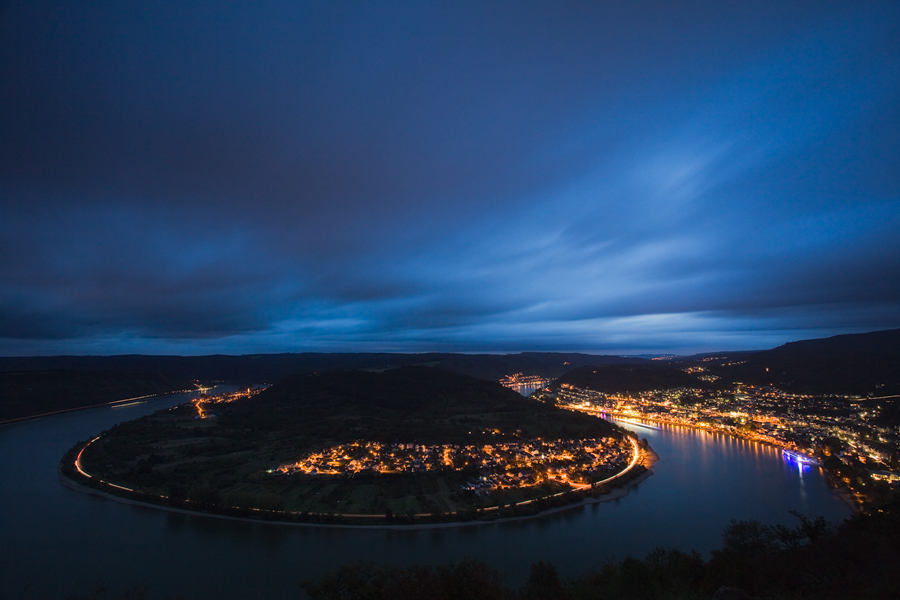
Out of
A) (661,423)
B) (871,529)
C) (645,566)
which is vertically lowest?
(661,423)

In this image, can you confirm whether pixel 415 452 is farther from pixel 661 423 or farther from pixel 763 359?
pixel 763 359

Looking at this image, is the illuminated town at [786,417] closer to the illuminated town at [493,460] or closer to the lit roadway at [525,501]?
the lit roadway at [525,501]

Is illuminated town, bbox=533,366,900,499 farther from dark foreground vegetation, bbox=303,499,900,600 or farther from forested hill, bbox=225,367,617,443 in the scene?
dark foreground vegetation, bbox=303,499,900,600

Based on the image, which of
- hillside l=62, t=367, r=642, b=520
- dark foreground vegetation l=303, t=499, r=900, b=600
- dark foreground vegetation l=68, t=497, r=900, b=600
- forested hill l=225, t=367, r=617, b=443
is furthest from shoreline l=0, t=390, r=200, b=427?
dark foreground vegetation l=303, t=499, r=900, b=600

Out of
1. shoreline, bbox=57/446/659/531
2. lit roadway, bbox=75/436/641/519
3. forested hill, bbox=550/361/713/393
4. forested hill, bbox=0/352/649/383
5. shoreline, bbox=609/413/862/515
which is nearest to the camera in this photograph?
shoreline, bbox=57/446/659/531

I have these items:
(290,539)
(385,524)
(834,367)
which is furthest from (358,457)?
(834,367)

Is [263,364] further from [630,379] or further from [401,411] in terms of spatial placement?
[630,379]

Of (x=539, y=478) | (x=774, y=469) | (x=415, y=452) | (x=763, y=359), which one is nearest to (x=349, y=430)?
(x=415, y=452)
